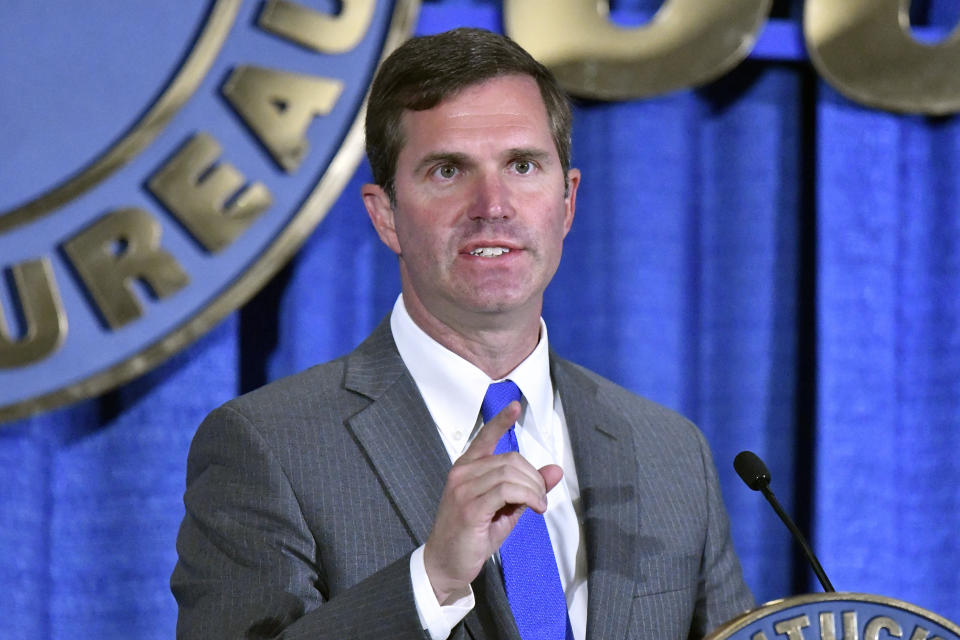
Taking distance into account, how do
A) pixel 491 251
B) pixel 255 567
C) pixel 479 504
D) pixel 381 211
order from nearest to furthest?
pixel 479 504, pixel 255 567, pixel 491 251, pixel 381 211

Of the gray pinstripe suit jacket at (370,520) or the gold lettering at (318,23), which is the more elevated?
the gold lettering at (318,23)

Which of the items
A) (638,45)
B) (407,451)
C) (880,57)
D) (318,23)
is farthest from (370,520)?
(880,57)

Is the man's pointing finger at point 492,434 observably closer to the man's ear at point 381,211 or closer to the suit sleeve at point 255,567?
the suit sleeve at point 255,567

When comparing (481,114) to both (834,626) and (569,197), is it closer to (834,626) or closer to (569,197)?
(569,197)

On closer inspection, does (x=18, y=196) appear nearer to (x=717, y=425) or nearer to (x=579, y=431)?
(x=579, y=431)

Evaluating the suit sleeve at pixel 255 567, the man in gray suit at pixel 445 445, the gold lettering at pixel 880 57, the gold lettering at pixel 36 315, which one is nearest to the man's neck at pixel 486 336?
the man in gray suit at pixel 445 445

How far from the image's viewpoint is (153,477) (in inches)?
76.7

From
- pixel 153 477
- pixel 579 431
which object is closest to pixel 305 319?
pixel 153 477

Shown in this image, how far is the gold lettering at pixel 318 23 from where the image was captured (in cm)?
195

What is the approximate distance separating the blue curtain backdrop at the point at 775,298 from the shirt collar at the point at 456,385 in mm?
723

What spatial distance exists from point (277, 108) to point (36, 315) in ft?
1.54

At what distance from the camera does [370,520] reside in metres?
1.17

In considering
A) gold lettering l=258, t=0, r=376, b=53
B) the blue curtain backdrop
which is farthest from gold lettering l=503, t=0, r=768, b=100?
gold lettering l=258, t=0, r=376, b=53

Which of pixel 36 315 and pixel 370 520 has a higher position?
pixel 36 315
